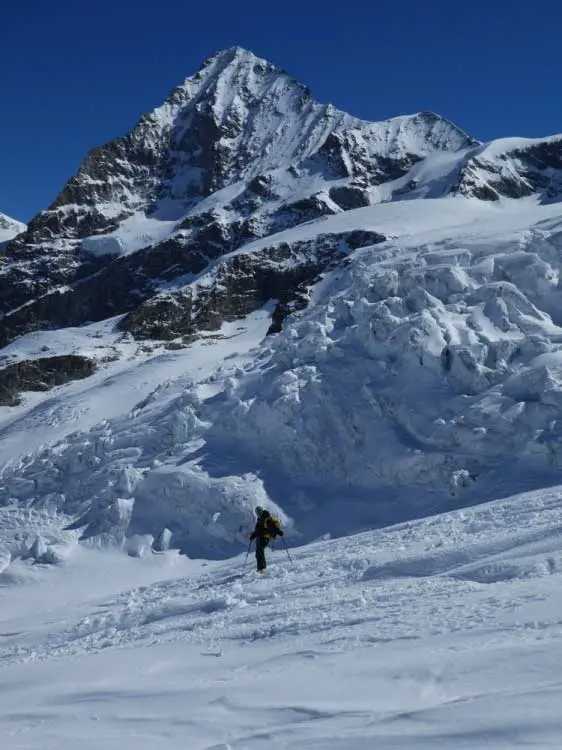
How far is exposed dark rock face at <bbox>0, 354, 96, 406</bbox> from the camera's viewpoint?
2301 inches

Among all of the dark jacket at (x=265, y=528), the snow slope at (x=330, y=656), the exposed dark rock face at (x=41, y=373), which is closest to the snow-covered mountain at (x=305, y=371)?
the exposed dark rock face at (x=41, y=373)

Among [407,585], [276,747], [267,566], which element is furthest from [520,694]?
[267,566]

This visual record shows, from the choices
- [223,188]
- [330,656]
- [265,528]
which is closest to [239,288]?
[223,188]

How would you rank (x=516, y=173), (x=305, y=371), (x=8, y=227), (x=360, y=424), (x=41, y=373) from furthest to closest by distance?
(x=8, y=227) → (x=516, y=173) → (x=41, y=373) → (x=305, y=371) → (x=360, y=424)

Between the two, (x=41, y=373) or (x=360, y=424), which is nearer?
(x=360, y=424)

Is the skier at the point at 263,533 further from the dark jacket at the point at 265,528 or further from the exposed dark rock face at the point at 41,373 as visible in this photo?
the exposed dark rock face at the point at 41,373

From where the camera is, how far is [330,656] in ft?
22.7

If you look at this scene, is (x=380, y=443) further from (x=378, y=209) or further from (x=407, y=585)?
(x=378, y=209)

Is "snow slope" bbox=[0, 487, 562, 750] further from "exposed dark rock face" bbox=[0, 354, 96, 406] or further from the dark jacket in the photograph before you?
"exposed dark rock face" bbox=[0, 354, 96, 406]

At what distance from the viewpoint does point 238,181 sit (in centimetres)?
11681

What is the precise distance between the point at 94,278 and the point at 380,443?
76.4 meters

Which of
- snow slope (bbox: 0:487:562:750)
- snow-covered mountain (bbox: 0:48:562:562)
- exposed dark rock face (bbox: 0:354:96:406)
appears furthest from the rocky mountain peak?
snow slope (bbox: 0:487:562:750)

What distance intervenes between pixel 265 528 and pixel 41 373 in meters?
50.0

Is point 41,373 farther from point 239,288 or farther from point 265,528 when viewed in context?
point 265,528
